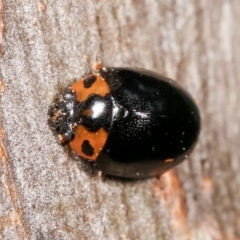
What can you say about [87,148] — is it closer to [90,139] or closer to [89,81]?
[90,139]

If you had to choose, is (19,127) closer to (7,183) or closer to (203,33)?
(7,183)

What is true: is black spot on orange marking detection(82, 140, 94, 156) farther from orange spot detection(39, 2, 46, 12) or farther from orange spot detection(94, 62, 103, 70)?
orange spot detection(39, 2, 46, 12)

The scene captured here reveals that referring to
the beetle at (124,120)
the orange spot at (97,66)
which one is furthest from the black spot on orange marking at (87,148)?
the orange spot at (97,66)

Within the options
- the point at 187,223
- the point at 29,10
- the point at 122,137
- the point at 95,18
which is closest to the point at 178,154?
the point at 122,137

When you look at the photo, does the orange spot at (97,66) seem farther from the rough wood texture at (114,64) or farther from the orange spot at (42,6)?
the orange spot at (42,6)

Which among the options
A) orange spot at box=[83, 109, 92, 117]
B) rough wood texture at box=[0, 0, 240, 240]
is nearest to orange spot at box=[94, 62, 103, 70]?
rough wood texture at box=[0, 0, 240, 240]

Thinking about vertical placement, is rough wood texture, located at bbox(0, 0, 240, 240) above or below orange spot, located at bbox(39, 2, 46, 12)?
below
